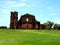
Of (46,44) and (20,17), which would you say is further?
(20,17)

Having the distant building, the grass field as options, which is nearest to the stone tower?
the distant building

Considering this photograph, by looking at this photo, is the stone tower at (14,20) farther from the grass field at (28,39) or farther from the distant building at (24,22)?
the grass field at (28,39)

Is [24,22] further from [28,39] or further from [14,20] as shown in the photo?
[28,39]

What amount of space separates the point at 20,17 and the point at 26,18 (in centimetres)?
282

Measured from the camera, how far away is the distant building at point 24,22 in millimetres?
89950

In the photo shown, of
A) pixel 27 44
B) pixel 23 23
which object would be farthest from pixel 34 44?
pixel 23 23

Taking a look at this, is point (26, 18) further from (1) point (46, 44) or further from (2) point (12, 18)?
(1) point (46, 44)

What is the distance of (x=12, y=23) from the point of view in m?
91.9

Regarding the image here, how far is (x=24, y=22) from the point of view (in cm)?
9019

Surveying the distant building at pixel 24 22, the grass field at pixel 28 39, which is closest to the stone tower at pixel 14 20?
the distant building at pixel 24 22

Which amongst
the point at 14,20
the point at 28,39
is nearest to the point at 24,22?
the point at 14,20

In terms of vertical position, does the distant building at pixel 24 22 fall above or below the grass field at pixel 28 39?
above

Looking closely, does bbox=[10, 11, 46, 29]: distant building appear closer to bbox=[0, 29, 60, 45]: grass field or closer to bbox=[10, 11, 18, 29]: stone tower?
bbox=[10, 11, 18, 29]: stone tower

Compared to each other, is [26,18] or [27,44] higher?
[26,18]
